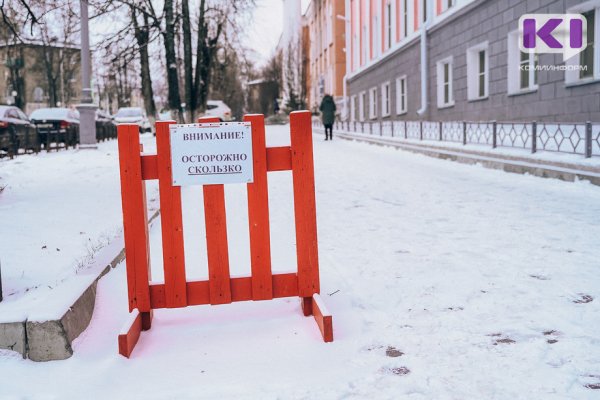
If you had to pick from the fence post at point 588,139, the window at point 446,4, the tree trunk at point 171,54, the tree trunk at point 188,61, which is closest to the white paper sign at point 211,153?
the fence post at point 588,139

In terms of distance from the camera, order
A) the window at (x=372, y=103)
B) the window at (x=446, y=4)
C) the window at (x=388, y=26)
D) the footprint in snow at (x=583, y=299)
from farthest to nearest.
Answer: the window at (x=372, y=103), the window at (x=388, y=26), the window at (x=446, y=4), the footprint in snow at (x=583, y=299)

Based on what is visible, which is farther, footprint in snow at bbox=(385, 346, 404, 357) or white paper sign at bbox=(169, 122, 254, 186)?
Answer: white paper sign at bbox=(169, 122, 254, 186)

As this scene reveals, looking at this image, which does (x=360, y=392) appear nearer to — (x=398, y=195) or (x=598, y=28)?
(x=398, y=195)

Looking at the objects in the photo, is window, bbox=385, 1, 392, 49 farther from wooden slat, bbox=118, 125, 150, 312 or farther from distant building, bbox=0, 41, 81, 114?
wooden slat, bbox=118, 125, 150, 312

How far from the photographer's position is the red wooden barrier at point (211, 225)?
3594 mm

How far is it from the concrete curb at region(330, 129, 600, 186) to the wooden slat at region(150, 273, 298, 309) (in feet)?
22.4

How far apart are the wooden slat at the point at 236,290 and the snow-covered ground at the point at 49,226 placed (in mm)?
605

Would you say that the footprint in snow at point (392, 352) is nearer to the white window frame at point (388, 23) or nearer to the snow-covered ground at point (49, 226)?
the snow-covered ground at point (49, 226)

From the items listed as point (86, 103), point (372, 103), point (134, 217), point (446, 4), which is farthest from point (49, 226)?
point (372, 103)

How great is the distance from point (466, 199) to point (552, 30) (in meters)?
7.66

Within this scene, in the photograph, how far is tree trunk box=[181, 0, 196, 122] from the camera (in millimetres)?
20406

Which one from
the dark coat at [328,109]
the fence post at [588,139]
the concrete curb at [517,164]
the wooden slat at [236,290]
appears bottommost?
the wooden slat at [236,290]

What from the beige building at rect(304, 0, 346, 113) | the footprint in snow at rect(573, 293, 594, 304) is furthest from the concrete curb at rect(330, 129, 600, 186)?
the beige building at rect(304, 0, 346, 113)

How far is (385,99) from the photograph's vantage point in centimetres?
3123
